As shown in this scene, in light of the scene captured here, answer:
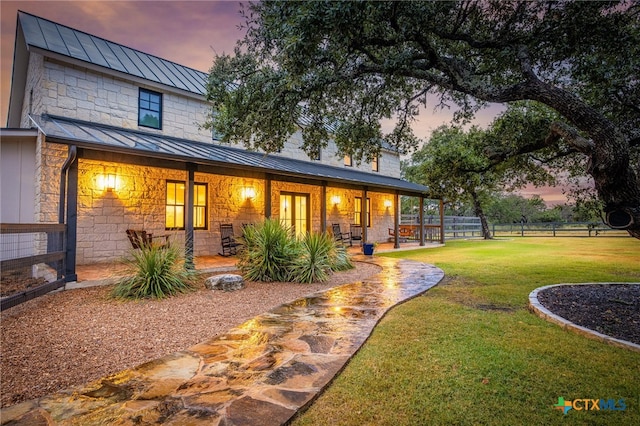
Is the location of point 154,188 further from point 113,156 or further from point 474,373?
point 474,373

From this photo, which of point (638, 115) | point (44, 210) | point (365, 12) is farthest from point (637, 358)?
point (44, 210)

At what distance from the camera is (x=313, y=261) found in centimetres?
692

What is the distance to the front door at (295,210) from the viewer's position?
12031 millimetres

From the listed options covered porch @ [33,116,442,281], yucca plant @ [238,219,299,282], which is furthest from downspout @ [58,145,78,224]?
yucca plant @ [238,219,299,282]

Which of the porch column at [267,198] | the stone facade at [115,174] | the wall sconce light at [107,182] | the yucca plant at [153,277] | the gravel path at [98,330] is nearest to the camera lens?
the gravel path at [98,330]

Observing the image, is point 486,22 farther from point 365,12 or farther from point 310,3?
point 310,3

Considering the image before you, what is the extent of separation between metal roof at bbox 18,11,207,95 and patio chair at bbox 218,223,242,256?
4204 millimetres

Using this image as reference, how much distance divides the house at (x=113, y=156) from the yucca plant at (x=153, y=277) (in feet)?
3.57

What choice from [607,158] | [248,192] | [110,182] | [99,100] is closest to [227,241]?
[248,192]

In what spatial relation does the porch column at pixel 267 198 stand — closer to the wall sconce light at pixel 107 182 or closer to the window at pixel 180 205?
the window at pixel 180 205

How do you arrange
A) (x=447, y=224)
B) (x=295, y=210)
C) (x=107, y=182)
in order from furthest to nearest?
(x=447, y=224) < (x=295, y=210) < (x=107, y=182)

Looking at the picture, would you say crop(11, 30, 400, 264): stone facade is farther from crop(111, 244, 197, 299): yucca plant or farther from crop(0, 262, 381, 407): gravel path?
crop(0, 262, 381, 407): gravel path

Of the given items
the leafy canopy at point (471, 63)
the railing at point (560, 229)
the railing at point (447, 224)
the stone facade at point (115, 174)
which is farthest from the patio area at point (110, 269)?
the railing at point (560, 229)

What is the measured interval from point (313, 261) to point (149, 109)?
6.77 meters
